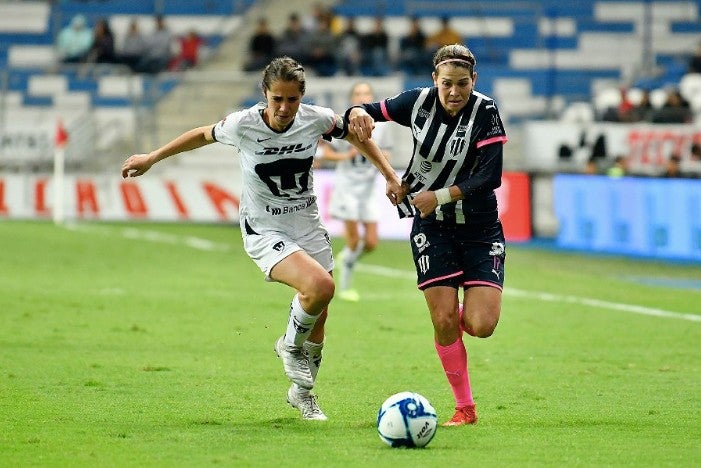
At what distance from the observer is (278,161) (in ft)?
27.4

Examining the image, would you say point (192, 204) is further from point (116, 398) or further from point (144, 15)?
point (116, 398)

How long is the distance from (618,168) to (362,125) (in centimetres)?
1818

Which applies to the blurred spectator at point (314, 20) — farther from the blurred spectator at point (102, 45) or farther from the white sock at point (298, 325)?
the white sock at point (298, 325)

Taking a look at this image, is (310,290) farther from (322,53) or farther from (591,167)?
(322,53)

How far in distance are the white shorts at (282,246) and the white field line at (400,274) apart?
6.80 meters

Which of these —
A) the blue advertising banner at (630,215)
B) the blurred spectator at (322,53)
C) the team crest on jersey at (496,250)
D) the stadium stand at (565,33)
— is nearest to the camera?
the team crest on jersey at (496,250)

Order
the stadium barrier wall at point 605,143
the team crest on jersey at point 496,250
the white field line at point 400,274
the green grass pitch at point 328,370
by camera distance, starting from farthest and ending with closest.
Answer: the stadium barrier wall at point 605,143
the white field line at point 400,274
the team crest on jersey at point 496,250
the green grass pitch at point 328,370

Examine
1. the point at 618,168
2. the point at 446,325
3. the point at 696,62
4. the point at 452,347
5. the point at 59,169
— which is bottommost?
the point at 618,168

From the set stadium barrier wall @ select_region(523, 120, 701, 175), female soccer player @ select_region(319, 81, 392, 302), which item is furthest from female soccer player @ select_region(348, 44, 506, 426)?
stadium barrier wall @ select_region(523, 120, 701, 175)

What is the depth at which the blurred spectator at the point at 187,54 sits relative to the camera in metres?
32.0

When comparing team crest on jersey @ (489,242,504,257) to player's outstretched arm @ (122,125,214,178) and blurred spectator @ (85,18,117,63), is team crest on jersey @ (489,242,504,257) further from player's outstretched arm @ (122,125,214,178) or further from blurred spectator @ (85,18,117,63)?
blurred spectator @ (85,18,117,63)

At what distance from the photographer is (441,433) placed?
7.95 metres

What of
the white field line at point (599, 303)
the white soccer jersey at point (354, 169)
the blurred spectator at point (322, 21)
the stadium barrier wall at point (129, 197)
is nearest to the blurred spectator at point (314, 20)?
the blurred spectator at point (322, 21)

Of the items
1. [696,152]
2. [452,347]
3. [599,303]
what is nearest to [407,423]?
[452,347]
